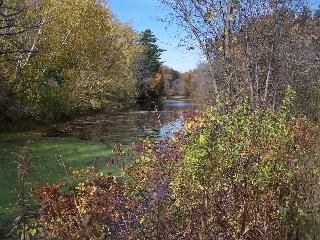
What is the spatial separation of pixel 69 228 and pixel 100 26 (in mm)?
19035

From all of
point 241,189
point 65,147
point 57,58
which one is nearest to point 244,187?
point 241,189

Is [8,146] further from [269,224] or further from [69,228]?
[269,224]

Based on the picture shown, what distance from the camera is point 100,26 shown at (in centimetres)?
2180

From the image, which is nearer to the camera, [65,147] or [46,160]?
[46,160]

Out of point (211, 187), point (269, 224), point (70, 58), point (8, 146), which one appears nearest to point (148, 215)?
point (211, 187)

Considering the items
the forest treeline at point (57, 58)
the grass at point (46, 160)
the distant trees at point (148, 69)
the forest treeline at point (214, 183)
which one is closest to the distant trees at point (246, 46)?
the forest treeline at point (214, 183)

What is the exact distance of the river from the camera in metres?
7.87

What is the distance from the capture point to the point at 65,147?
13.7 metres

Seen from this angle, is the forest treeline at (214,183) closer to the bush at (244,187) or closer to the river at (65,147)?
the bush at (244,187)

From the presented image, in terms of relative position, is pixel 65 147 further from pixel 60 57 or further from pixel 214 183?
pixel 214 183

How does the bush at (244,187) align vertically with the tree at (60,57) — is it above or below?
below

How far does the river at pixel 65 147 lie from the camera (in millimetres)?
7875

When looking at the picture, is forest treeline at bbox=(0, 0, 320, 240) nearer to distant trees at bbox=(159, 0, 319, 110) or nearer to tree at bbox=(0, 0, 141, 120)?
distant trees at bbox=(159, 0, 319, 110)

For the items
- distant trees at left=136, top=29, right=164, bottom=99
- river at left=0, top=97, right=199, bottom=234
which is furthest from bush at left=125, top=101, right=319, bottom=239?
distant trees at left=136, top=29, right=164, bottom=99
